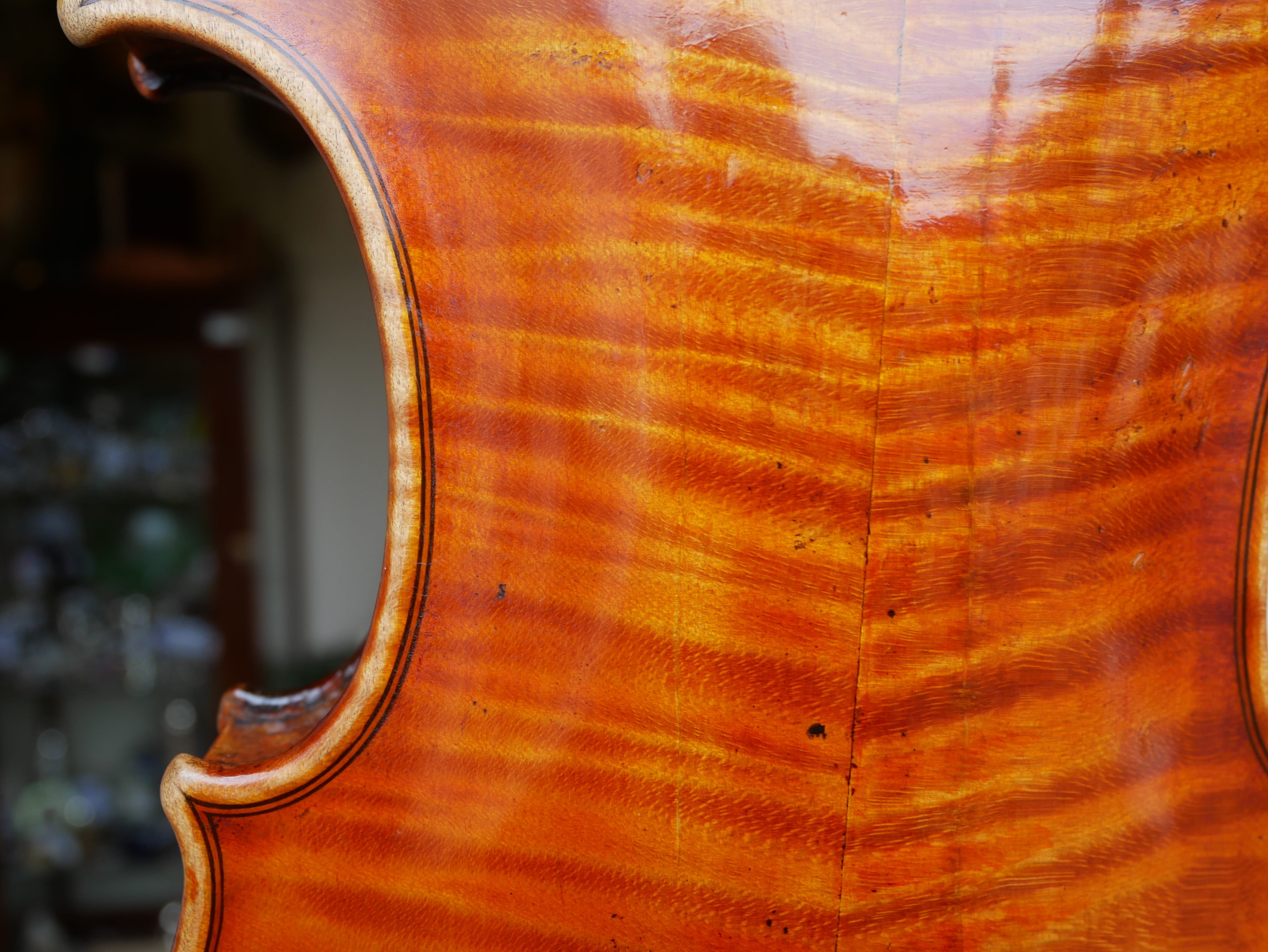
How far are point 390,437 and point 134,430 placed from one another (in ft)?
4.77

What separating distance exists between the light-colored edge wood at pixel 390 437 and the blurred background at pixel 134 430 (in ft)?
3.91

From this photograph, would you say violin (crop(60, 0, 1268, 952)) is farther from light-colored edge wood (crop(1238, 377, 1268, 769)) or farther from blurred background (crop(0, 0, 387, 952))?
blurred background (crop(0, 0, 387, 952))

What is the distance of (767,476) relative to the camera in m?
0.41

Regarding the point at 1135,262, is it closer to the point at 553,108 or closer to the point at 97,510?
the point at 553,108

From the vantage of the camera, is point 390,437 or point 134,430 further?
point 134,430

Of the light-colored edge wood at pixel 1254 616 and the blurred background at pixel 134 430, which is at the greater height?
the blurred background at pixel 134 430

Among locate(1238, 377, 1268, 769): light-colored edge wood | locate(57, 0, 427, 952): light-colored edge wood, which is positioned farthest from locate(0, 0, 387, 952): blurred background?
locate(1238, 377, 1268, 769): light-colored edge wood

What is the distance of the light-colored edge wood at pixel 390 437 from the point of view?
407mm

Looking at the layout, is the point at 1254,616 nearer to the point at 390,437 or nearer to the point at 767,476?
the point at 767,476

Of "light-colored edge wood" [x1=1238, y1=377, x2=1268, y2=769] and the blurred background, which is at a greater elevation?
the blurred background

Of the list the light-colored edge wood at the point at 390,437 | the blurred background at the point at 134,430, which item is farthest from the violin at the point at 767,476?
the blurred background at the point at 134,430

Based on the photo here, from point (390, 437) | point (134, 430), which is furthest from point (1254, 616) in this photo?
point (134, 430)

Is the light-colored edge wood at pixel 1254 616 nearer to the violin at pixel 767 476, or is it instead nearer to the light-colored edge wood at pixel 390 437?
the violin at pixel 767 476

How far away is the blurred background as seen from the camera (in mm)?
1504
